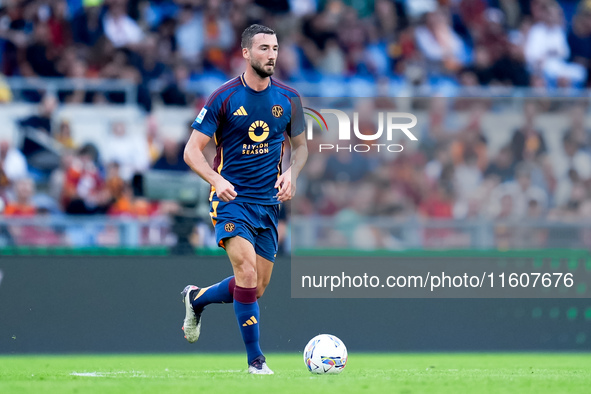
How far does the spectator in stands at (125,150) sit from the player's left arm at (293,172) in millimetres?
5839

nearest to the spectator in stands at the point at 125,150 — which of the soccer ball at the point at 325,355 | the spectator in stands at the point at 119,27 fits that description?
the spectator in stands at the point at 119,27

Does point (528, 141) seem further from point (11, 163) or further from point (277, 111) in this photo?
point (11, 163)

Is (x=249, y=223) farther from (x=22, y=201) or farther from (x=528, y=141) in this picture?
(x=528, y=141)

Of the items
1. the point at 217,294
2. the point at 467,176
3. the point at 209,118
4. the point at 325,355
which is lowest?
the point at 325,355

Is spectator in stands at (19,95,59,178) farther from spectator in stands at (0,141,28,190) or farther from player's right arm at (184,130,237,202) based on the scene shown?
player's right arm at (184,130,237,202)

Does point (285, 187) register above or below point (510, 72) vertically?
below

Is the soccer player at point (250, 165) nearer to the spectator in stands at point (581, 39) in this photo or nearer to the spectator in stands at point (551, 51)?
the spectator in stands at point (551, 51)

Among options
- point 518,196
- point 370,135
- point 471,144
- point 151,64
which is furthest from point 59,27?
point 518,196

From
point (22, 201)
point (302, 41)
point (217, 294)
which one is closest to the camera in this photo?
point (217, 294)

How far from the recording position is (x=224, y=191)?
22.2ft

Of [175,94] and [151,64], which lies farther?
[151,64]

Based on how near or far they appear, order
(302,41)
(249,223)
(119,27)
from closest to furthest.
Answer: (249,223) → (119,27) → (302,41)

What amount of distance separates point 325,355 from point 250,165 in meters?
1.51

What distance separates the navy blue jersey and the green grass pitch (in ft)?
4.66
